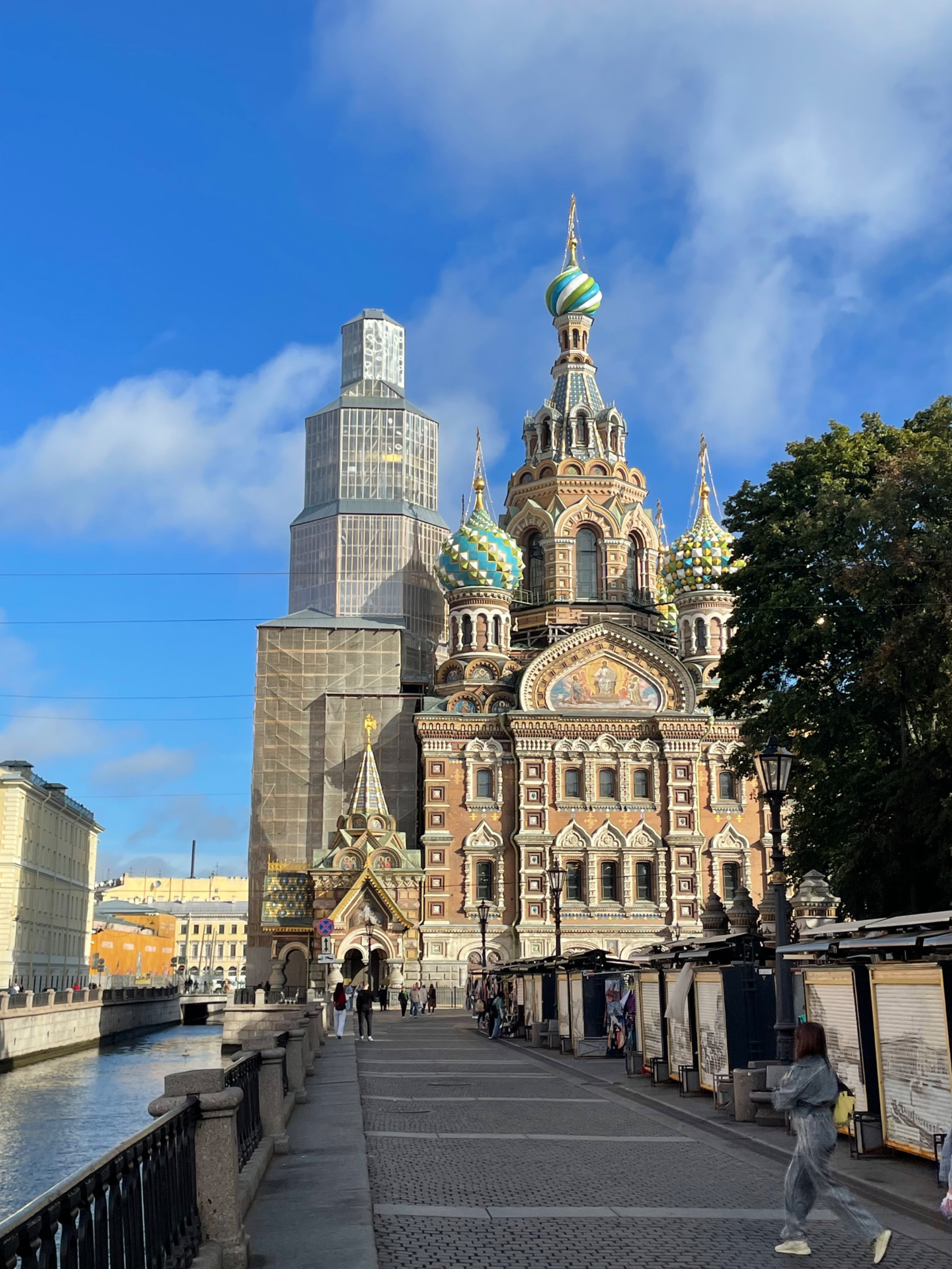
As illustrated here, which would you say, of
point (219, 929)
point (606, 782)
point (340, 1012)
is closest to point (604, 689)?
point (606, 782)

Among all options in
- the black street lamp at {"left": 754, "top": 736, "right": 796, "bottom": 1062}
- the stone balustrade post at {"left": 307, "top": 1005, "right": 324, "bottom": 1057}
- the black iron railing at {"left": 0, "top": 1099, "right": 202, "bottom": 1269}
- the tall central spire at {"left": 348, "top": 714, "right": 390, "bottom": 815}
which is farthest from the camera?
the tall central spire at {"left": 348, "top": 714, "right": 390, "bottom": 815}

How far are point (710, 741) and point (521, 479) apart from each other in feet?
56.6

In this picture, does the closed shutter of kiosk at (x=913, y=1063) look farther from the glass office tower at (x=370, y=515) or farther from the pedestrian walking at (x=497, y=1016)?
the glass office tower at (x=370, y=515)

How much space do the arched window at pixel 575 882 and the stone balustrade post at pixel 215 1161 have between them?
159ft

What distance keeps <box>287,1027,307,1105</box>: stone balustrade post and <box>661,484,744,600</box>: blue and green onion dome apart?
4456 cm

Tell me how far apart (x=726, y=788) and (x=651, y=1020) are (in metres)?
38.7

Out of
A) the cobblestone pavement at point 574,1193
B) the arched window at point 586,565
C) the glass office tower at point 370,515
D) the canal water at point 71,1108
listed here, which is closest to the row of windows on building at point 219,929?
the glass office tower at point 370,515

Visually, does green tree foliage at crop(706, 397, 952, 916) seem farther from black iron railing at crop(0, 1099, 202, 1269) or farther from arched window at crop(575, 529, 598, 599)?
arched window at crop(575, 529, 598, 599)

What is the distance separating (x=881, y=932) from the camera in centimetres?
1361

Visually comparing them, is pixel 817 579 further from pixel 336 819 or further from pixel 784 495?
pixel 336 819

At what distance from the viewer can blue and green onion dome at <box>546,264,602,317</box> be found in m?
69.4

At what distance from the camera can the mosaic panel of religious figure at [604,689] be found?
57062 millimetres

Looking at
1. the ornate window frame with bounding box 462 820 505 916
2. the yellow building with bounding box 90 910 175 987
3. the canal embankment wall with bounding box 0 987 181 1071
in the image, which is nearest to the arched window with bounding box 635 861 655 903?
the ornate window frame with bounding box 462 820 505 916

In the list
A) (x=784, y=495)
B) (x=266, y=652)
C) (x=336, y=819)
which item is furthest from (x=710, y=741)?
(x=784, y=495)
